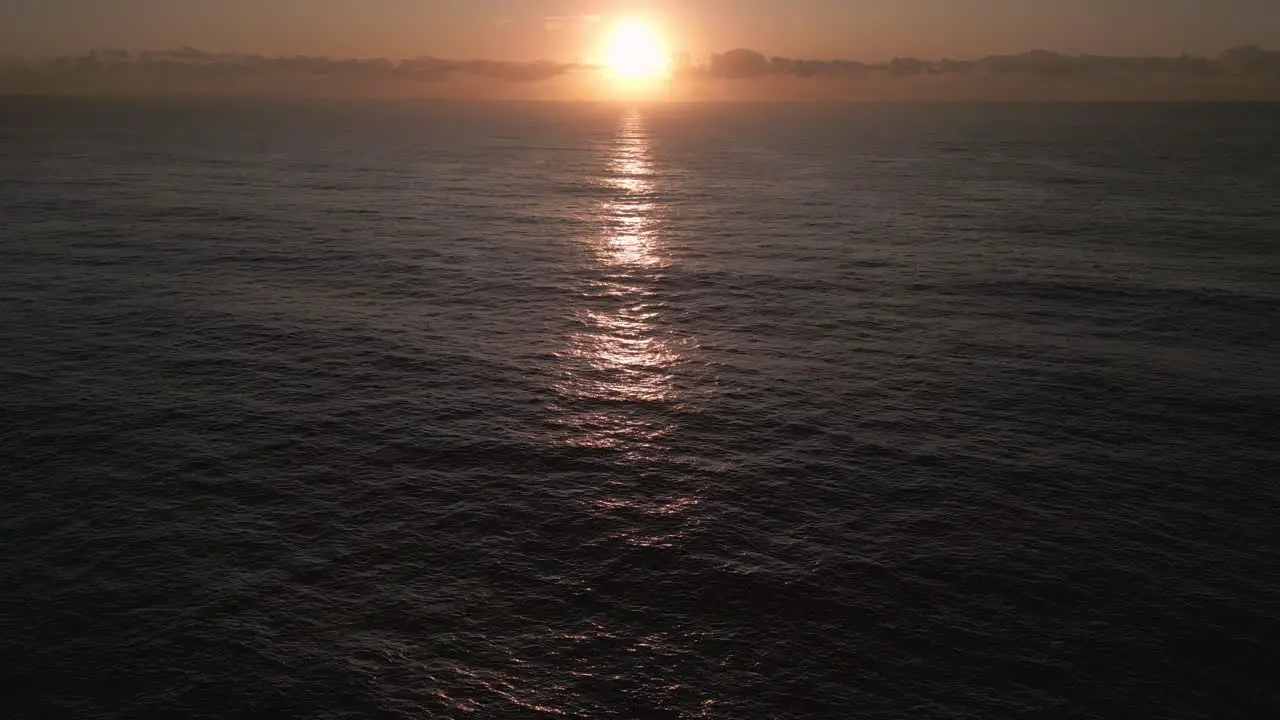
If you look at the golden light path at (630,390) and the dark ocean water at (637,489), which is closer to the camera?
the dark ocean water at (637,489)

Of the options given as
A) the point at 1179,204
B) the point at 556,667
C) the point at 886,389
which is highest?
the point at 1179,204

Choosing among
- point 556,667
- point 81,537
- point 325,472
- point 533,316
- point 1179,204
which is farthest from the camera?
point 1179,204

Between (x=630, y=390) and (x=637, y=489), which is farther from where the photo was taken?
(x=630, y=390)

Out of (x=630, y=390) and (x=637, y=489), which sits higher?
(x=630, y=390)

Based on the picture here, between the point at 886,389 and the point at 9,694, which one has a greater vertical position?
the point at 886,389

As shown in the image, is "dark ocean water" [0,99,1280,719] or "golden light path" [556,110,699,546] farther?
"golden light path" [556,110,699,546]

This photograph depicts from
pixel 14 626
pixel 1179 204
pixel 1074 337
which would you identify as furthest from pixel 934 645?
pixel 1179 204

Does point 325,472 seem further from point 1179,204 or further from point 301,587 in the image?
point 1179,204

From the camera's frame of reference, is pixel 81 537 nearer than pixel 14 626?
No
